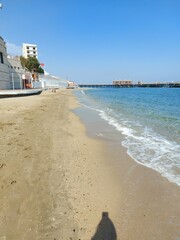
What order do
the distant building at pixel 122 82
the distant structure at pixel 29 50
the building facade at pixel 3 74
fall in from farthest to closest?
the distant building at pixel 122 82 → the distant structure at pixel 29 50 → the building facade at pixel 3 74

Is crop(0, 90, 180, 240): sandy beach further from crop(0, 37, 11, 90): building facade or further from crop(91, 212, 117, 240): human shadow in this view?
crop(0, 37, 11, 90): building facade

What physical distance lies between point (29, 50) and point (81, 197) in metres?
115

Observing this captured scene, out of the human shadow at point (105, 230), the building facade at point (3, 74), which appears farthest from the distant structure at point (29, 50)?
the human shadow at point (105, 230)

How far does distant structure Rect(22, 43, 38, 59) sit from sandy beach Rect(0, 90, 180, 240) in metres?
111

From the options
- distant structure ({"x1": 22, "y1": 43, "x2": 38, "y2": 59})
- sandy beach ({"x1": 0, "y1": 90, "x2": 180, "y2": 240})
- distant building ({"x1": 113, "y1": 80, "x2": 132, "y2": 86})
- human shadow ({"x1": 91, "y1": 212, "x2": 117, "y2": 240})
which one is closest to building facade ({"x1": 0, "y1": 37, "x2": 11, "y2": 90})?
sandy beach ({"x1": 0, "y1": 90, "x2": 180, "y2": 240})

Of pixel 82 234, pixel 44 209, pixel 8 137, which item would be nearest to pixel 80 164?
pixel 44 209

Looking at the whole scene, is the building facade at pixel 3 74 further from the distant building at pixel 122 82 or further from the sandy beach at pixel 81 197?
the distant building at pixel 122 82

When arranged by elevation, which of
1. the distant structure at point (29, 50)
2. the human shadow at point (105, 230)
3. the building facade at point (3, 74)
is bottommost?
the human shadow at point (105, 230)

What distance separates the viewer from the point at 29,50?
105m

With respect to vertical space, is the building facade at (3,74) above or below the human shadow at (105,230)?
above

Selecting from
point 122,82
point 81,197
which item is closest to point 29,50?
point 122,82

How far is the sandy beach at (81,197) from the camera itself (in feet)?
9.43

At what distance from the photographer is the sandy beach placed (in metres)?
2.87

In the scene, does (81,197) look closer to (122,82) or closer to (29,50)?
(29,50)
